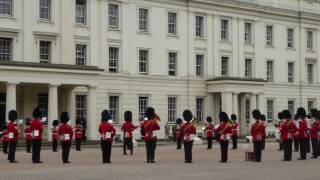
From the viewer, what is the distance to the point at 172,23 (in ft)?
179

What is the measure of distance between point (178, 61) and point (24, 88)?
13.5m

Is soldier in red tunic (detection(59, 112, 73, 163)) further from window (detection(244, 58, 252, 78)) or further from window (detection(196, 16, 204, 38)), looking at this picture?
window (detection(244, 58, 252, 78))

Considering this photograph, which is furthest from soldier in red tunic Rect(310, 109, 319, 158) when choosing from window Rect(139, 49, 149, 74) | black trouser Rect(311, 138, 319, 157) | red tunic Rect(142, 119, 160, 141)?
window Rect(139, 49, 149, 74)

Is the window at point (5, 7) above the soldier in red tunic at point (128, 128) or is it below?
above

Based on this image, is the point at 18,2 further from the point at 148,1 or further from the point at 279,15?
the point at 279,15

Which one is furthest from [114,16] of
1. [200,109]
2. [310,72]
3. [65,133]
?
[65,133]

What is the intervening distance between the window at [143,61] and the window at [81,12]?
556 cm

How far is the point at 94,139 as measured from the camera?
154 ft

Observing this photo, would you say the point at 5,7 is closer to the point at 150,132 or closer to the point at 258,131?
Answer: the point at 150,132

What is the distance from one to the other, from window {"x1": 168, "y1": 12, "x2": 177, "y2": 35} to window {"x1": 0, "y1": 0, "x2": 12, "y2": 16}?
44.8ft

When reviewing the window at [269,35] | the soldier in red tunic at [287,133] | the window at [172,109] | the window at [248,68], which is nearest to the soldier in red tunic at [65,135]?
the soldier in red tunic at [287,133]

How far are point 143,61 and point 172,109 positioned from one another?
15.0 feet

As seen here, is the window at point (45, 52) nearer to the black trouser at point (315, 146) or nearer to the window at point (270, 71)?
the window at point (270, 71)

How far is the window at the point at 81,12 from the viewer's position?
160 feet
